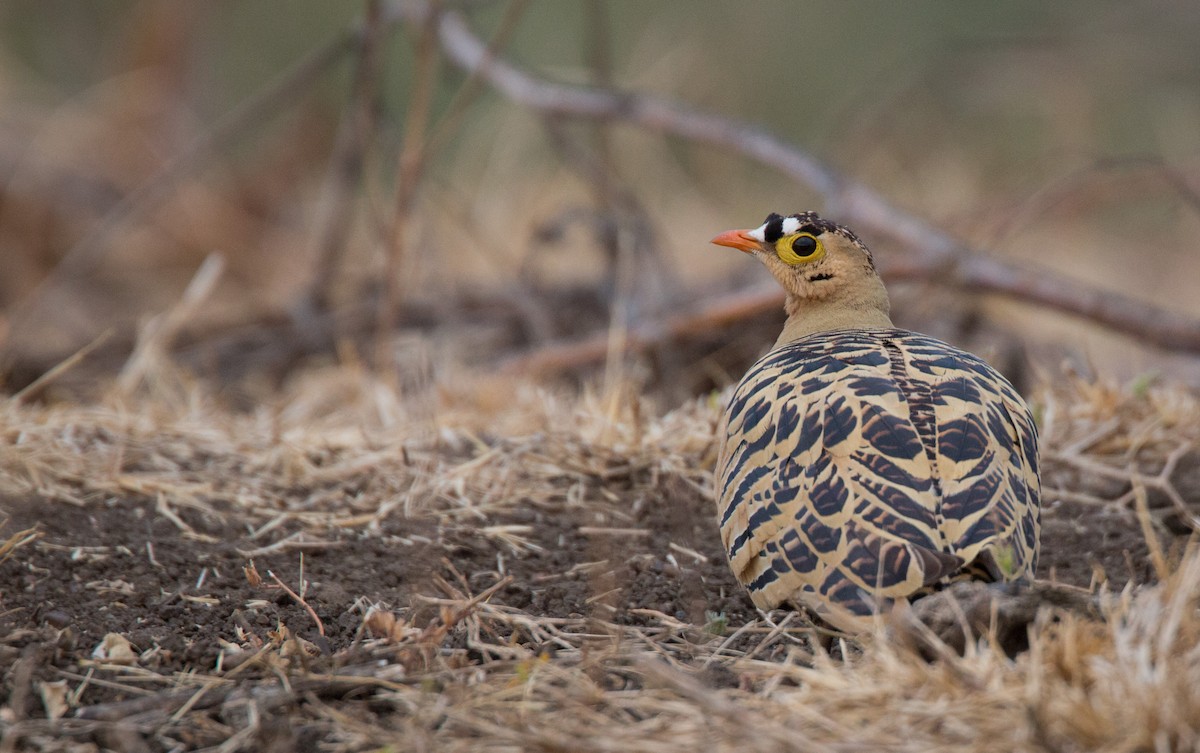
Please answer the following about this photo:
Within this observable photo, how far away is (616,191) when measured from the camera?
19.7 feet

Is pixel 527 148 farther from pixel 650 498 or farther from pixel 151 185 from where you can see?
pixel 650 498

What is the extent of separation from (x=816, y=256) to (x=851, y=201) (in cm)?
187

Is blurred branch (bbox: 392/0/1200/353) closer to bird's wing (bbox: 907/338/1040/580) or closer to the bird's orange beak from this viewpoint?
the bird's orange beak

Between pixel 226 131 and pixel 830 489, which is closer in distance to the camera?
pixel 830 489

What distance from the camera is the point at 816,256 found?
361 cm

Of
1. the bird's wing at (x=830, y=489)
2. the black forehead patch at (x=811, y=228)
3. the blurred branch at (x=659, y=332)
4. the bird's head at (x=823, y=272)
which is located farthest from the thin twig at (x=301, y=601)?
the blurred branch at (x=659, y=332)

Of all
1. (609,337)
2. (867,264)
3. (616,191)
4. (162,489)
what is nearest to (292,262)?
(616,191)

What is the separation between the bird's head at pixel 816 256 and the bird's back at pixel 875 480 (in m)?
0.51

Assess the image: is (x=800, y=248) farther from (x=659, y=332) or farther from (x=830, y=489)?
(x=659, y=332)

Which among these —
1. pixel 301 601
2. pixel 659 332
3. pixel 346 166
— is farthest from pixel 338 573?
pixel 346 166

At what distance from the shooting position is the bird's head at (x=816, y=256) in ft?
11.8

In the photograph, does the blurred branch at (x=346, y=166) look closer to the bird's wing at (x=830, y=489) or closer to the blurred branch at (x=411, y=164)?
the blurred branch at (x=411, y=164)

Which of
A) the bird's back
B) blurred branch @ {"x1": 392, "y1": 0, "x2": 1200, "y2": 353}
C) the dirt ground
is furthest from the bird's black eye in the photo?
blurred branch @ {"x1": 392, "y1": 0, "x2": 1200, "y2": 353}

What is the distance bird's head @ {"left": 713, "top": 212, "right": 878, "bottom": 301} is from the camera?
3611 millimetres
